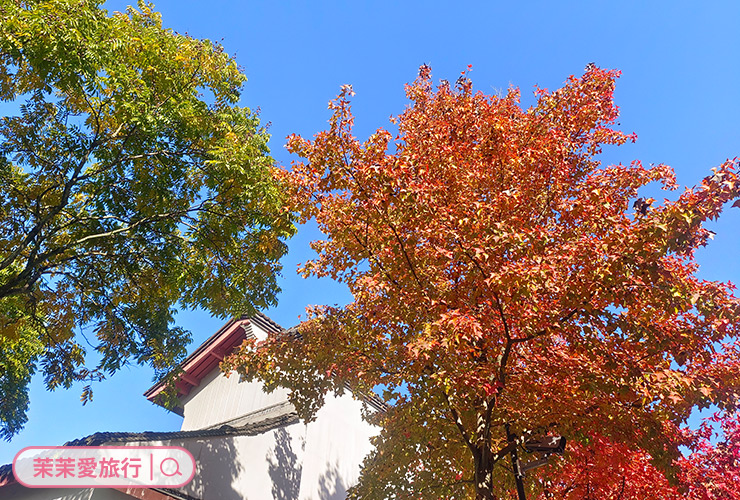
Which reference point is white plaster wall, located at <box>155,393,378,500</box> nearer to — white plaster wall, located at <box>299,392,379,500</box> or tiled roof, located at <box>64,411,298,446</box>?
white plaster wall, located at <box>299,392,379,500</box>

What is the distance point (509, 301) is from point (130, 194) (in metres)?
8.63

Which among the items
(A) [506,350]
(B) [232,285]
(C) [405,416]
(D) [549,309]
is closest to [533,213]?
(D) [549,309]

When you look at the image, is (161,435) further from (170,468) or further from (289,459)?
(289,459)

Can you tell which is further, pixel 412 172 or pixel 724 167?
pixel 412 172

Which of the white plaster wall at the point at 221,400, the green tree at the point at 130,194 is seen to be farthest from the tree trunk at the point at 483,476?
the white plaster wall at the point at 221,400

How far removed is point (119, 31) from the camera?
8.47 meters

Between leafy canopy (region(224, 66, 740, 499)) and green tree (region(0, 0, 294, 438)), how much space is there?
1.77m

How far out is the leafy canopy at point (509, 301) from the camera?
607cm

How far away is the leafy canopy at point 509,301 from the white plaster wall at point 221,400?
5.73 meters

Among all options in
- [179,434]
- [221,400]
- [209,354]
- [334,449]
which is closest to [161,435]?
[179,434]

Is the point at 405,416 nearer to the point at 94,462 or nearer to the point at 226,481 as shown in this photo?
the point at 226,481

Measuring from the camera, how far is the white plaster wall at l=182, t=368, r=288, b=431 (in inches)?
616

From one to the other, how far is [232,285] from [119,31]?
229 inches

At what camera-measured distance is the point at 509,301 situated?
698cm
